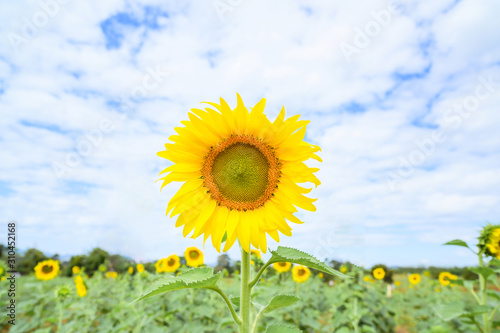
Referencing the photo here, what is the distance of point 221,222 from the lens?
2.01 metres

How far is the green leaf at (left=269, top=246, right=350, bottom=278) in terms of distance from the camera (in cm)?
160

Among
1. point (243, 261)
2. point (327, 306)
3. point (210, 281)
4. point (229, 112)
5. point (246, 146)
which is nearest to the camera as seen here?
point (210, 281)

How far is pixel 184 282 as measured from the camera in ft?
5.33

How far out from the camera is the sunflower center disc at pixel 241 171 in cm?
208

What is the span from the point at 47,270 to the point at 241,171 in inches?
333

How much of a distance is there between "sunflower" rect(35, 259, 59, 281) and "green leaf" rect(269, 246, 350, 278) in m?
8.59

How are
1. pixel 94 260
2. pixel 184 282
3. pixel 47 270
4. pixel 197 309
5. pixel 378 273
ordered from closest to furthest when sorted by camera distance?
pixel 184 282
pixel 197 309
pixel 47 270
pixel 378 273
pixel 94 260

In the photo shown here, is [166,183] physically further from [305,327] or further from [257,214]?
[305,327]

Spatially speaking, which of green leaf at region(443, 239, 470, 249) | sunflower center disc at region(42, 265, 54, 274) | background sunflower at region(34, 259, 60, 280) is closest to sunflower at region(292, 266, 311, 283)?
green leaf at region(443, 239, 470, 249)

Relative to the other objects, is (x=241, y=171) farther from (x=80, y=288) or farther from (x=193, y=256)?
(x=80, y=288)

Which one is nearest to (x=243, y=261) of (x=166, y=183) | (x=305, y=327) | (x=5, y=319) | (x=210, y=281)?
(x=210, y=281)

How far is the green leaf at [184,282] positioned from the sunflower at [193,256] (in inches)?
210

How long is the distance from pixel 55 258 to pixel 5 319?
6.05ft

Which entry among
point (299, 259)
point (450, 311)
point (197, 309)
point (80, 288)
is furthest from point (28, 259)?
point (299, 259)
